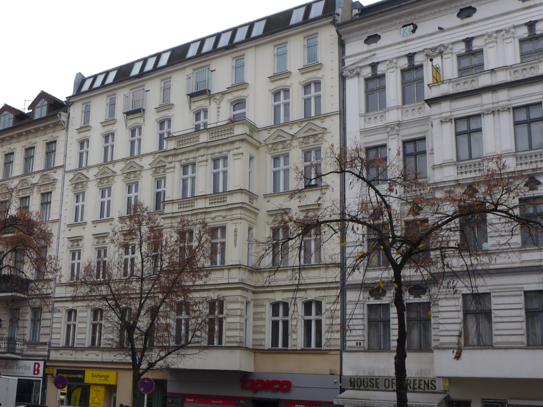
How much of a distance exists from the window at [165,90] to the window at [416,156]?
14894mm

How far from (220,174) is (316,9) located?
997cm

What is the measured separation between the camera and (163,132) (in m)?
35.2

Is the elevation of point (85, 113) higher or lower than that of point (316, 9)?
lower

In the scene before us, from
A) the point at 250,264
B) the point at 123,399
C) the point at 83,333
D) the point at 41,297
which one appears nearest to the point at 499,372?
the point at 250,264

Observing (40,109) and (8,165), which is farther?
(8,165)

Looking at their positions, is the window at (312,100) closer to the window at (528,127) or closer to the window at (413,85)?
the window at (413,85)

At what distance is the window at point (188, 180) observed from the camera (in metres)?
32.1

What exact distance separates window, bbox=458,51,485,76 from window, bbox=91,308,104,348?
73.1 feet

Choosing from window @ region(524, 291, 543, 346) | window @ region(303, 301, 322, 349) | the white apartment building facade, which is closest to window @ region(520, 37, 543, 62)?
the white apartment building facade

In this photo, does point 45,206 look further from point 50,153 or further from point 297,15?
point 297,15

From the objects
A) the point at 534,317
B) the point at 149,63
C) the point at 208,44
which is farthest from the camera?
the point at 149,63

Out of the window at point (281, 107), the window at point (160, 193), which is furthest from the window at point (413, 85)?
the window at point (160, 193)

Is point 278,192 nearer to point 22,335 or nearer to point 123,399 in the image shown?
point 123,399

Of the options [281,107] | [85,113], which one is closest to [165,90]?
[85,113]
